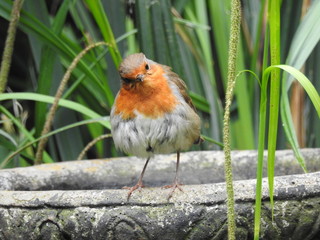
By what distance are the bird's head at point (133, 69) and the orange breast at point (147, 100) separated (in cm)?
3

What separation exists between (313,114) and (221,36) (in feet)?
1.78

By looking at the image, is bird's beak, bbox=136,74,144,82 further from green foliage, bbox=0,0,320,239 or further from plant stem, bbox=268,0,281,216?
plant stem, bbox=268,0,281,216

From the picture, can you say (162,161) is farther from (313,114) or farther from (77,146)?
(313,114)

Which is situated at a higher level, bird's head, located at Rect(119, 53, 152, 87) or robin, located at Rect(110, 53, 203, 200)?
bird's head, located at Rect(119, 53, 152, 87)

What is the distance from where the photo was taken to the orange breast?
2211 mm

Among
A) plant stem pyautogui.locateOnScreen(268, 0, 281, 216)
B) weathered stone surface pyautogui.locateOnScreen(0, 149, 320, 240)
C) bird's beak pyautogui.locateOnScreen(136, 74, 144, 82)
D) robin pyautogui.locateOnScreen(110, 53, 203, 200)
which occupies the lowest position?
weathered stone surface pyautogui.locateOnScreen(0, 149, 320, 240)

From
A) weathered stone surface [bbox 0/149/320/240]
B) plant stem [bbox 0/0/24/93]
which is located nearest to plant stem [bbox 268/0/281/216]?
weathered stone surface [bbox 0/149/320/240]

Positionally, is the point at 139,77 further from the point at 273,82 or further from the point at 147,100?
the point at 273,82

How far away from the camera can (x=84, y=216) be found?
5.84 feet

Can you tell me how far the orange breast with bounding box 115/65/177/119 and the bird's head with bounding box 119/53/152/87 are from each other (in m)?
0.03

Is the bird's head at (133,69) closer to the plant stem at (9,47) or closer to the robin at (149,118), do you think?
the robin at (149,118)

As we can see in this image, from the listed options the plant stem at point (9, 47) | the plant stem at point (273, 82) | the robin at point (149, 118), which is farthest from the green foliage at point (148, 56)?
the plant stem at point (273, 82)

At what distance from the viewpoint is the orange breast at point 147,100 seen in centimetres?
221

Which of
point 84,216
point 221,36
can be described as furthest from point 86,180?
point 221,36
